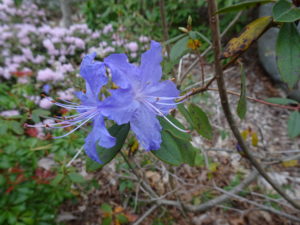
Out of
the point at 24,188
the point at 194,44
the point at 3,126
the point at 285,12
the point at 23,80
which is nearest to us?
the point at 285,12

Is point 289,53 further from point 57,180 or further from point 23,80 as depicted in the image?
point 23,80

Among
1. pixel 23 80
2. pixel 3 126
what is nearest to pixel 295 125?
pixel 3 126

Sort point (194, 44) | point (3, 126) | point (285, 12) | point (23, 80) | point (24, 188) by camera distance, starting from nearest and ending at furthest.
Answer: point (285, 12), point (194, 44), point (3, 126), point (24, 188), point (23, 80)

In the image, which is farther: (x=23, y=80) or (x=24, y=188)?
(x=23, y=80)

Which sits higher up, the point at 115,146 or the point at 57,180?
the point at 115,146

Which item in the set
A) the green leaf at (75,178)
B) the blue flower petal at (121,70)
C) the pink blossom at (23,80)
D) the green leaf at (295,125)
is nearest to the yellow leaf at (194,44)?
the blue flower petal at (121,70)

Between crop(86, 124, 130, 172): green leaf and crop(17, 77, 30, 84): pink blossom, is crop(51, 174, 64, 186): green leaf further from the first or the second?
crop(17, 77, 30, 84): pink blossom

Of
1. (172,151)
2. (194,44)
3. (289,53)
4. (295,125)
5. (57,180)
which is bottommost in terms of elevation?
(295,125)
